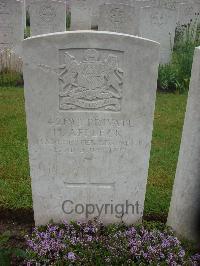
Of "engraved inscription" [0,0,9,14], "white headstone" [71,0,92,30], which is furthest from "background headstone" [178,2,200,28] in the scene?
"engraved inscription" [0,0,9,14]

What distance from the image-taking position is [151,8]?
9.80 meters

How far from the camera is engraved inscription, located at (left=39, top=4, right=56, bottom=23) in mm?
9883

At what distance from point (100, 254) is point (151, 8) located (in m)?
7.55

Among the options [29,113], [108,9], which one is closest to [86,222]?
[29,113]

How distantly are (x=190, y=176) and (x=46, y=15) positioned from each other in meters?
7.51

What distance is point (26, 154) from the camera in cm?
554

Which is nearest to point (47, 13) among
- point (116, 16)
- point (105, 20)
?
point (105, 20)

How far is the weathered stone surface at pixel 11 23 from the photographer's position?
9461 mm

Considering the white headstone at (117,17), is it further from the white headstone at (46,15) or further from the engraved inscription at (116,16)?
the white headstone at (46,15)

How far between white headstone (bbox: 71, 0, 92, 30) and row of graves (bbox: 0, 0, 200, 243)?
1194 centimetres

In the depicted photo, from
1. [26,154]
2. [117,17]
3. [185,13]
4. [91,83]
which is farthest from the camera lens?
[185,13]

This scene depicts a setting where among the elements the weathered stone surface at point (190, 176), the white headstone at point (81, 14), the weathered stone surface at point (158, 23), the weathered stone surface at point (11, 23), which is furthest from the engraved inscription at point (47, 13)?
Result: the weathered stone surface at point (190, 176)

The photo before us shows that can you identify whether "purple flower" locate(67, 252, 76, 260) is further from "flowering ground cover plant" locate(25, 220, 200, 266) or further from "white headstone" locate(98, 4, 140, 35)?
"white headstone" locate(98, 4, 140, 35)

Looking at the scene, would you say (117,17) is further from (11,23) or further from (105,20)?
(11,23)
